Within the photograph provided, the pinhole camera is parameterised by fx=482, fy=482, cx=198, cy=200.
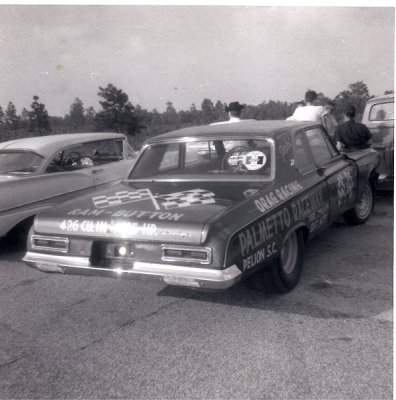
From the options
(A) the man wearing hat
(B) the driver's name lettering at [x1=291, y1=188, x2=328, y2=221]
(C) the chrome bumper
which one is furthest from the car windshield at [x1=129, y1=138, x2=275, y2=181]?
(A) the man wearing hat

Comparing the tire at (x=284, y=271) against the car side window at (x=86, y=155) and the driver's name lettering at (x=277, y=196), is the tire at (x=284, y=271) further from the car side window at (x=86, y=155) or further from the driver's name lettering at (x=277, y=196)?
the car side window at (x=86, y=155)

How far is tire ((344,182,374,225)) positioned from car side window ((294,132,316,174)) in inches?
52.3

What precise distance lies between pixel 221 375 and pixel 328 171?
2587 millimetres

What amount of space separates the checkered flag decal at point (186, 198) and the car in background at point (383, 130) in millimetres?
4063

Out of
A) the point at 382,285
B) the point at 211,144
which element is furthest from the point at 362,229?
the point at 211,144

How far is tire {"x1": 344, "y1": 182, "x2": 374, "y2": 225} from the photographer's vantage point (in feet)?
18.5

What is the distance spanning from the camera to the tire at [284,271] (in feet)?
11.9

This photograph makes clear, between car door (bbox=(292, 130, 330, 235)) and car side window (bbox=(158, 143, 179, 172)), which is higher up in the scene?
car side window (bbox=(158, 143, 179, 172))

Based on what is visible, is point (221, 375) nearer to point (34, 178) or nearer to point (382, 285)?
point (382, 285)

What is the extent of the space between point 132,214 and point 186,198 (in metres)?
0.46

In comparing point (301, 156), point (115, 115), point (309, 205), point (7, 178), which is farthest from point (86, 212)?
point (115, 115)

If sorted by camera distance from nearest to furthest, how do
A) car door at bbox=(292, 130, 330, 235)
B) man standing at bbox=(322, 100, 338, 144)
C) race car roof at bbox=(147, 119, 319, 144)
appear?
car door at bbox=(292, 130, 330, 235)
race car roof at bbox=(147, 119, 319, 144)
man standing at bbox=(322, 100, 338, 144)

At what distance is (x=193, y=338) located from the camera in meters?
3.18

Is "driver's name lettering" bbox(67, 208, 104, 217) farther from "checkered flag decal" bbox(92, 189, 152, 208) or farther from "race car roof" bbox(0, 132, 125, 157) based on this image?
"race car roof" bbox(0, 132, 125, 157)
